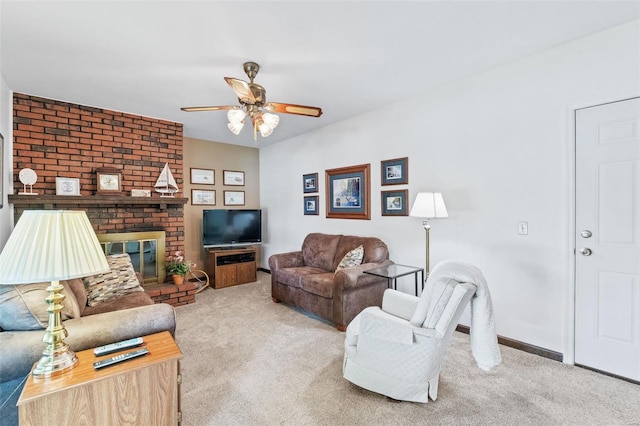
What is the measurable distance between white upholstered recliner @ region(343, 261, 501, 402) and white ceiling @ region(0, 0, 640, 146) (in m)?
1.72

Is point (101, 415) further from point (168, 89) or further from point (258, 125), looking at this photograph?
point (168, 89)

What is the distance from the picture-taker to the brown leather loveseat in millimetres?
3020

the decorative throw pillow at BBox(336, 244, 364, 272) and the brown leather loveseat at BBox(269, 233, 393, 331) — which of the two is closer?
the brown leather loveseat at BBox(269, 233, 393, 331)

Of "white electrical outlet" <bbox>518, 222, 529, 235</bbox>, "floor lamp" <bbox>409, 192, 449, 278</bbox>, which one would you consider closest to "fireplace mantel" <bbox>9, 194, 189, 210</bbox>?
"floor lamp" <bbox>409, 192, 449, 278</bbox>

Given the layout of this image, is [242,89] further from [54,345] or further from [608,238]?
[608,238]

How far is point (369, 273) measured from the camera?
2957 millimetres

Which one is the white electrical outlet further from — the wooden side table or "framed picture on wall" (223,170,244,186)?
"framed picture on wall" (223,170,244,186)

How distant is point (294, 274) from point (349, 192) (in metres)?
1.40

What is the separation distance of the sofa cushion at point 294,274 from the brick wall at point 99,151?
1.63m

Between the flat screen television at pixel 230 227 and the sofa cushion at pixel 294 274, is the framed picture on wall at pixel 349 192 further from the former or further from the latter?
the flat screen television at pixel 230 227

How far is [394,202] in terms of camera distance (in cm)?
355

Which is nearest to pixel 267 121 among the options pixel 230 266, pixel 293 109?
pixel 293 109

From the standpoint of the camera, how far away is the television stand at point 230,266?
4.66 meters

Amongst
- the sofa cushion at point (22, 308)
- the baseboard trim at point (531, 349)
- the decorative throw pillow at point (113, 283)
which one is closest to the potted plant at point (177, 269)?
the decorative throw pillow at point (113, 283)
